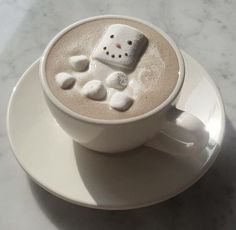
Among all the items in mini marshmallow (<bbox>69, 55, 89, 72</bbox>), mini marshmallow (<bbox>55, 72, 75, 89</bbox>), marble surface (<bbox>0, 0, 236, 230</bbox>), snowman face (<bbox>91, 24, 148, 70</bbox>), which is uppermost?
snowman face (<bbox>91, 24, 148, 70</bbox>)

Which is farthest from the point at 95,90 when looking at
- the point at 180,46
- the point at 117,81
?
the point at 180,46

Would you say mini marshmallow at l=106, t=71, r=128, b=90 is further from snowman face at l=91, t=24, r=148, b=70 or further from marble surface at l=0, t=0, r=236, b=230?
marble surface at l=0, t=0, r=236, b=230

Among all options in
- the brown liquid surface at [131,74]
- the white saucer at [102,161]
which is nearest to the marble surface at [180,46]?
the white saucer at [102,161]

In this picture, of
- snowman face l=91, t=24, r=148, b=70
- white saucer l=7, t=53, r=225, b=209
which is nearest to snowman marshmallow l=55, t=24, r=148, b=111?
snowman face l=91, t=24, r=148, b=70

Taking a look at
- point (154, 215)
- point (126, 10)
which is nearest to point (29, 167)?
point (154, 215)

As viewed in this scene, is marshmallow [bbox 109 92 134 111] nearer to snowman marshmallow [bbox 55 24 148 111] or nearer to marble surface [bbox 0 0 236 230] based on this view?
snowman marshmallow [bbox 55 24 148 111]

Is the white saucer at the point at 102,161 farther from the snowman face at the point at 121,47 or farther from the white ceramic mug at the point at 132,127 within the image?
the snowman face at the point at 121,47

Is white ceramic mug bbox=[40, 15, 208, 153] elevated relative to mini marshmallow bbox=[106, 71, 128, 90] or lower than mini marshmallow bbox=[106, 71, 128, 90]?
lower

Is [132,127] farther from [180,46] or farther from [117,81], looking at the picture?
[180,46]
